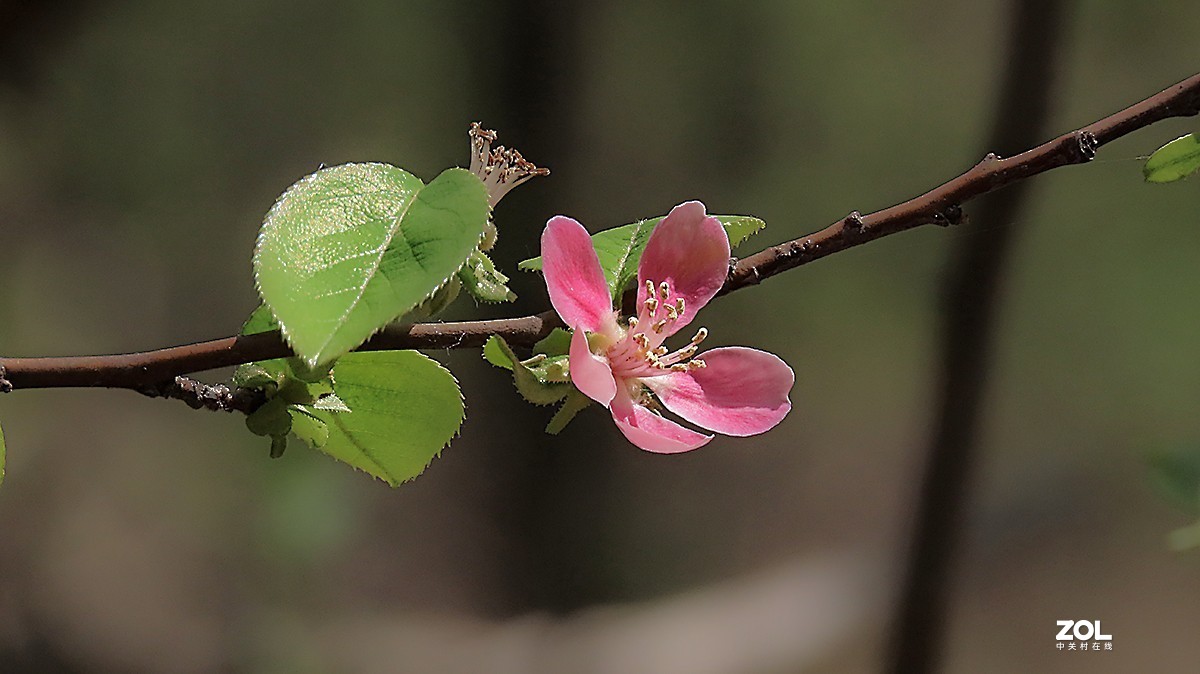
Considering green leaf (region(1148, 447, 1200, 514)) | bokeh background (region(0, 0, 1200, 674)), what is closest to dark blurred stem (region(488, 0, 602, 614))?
bokeh background (region(0, 0, 1200, 674))

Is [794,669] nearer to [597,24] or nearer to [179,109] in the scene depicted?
[597,24]

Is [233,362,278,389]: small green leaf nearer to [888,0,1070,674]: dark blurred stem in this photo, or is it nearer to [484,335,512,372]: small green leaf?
[484,335,512,372]: small green leaf

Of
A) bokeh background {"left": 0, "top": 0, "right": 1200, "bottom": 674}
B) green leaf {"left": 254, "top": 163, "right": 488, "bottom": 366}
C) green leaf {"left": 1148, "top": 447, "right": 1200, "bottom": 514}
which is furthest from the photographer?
bokeh background {"left": 0, "top": 0, "right": 1200, "bottom": 674}

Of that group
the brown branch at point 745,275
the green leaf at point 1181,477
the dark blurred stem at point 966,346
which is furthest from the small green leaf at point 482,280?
the dark blurred stem at point 966,346

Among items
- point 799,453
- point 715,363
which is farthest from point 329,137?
point 715,363

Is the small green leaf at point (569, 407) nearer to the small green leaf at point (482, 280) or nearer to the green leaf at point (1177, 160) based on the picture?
the small green leaf at point (482, 280)

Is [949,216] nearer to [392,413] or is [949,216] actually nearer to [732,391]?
[732,391]
